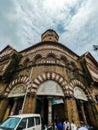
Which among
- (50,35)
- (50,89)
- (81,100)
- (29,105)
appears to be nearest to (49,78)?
(50,89)

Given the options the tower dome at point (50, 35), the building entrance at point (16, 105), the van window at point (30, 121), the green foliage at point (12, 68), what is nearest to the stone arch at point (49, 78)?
the building entrance at point (16, 105)

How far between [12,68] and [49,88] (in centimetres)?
691

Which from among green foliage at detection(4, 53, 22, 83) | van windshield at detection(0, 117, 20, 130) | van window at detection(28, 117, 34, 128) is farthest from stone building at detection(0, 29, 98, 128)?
van windshield at detection(0, 117, 20, 130)

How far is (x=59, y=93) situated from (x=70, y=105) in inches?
62.0

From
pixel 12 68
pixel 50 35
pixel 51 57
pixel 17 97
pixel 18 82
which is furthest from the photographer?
pixel 50 35

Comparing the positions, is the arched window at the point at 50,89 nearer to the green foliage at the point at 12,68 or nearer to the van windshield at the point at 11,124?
the green foliage at the point at 12,68

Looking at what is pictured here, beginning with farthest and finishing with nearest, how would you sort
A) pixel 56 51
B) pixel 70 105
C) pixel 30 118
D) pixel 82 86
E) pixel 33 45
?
pixel 33 45, pixel 56 51, pixel 82 86, pixel 70 105, pixel 30 118

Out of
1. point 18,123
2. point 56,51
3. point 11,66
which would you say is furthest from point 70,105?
point 11,66

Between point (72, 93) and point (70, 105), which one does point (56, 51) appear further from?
point (70, 105)

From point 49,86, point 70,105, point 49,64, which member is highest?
point 49,64

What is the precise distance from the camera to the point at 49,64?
14469 millimetres

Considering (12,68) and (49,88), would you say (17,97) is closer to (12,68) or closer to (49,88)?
(49,88)

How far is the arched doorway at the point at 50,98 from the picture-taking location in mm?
12406

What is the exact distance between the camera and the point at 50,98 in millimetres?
12461
